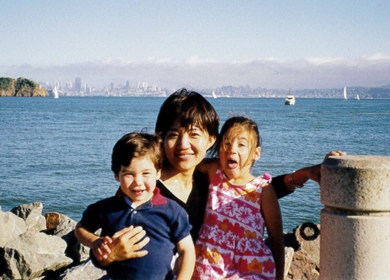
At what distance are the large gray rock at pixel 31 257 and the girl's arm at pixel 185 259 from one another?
223 inches

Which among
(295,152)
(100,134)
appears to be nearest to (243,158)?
(295,152)

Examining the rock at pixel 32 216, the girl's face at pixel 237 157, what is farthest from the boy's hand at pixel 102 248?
the rock at pixel 32 216

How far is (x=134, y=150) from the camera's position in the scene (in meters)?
3.40

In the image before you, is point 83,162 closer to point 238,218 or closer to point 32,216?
point 32,216

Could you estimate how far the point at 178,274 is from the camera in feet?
11.3

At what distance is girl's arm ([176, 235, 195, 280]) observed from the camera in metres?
3.45

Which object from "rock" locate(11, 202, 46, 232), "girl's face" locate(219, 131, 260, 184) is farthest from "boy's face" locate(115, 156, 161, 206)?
"rock" locate(11, 202, 46, 232)

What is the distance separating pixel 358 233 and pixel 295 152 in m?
29.5

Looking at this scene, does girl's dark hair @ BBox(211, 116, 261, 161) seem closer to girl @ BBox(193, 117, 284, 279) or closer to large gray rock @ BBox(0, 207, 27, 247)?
girl @ BBox(193, 117, 284, 279)

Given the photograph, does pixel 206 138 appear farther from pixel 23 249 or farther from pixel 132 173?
pixel 23 249

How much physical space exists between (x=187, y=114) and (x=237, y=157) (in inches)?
17.6

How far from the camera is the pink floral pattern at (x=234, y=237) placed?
374cm

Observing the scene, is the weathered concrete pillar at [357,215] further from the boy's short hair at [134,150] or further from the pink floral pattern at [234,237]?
the boy's short hair at [134,150]

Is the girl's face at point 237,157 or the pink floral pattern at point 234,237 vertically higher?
the girl's face at point 237,157
